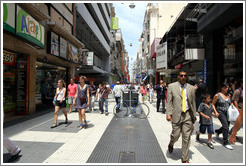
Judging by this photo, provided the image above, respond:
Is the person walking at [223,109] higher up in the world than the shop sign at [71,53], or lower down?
lower down

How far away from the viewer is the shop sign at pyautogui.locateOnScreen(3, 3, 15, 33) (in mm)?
5930

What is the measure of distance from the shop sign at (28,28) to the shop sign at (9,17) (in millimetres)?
262

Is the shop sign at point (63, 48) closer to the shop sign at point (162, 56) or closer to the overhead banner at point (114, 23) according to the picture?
the shop sign at point (162, 56)

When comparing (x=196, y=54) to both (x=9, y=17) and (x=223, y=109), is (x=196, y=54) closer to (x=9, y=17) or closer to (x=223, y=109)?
(x=223, y=109)

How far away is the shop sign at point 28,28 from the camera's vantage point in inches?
267

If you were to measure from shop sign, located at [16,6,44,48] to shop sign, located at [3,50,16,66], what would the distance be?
1.33 metres

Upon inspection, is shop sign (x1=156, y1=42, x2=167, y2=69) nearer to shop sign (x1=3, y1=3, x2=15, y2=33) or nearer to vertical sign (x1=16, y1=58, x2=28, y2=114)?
vertical sign (x1=16, y1=58, x2=28, y2=114)

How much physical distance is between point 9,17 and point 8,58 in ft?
8.09

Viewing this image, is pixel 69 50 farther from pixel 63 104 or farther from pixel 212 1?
pixel 212 1

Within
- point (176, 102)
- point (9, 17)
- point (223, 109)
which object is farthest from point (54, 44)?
point (223, 109)

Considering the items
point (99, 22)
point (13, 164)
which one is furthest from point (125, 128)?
point (99, 22)

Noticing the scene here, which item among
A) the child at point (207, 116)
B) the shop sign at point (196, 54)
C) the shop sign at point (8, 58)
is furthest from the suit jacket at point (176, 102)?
the shop sign at point (196, 54)

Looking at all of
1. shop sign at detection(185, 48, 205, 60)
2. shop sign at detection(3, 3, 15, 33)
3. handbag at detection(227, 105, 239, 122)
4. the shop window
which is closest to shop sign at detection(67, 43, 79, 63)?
the shop window

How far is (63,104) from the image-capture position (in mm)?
6539
